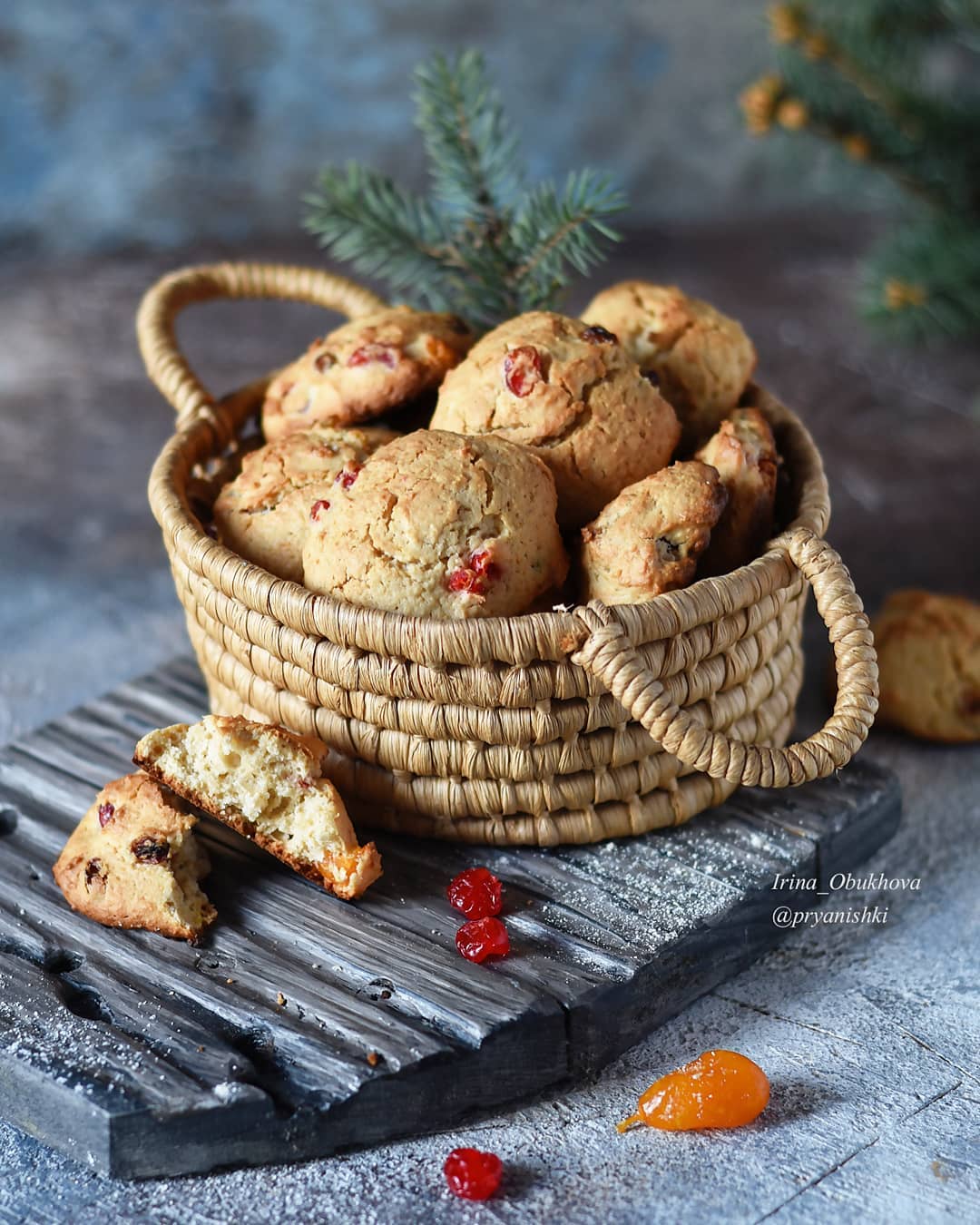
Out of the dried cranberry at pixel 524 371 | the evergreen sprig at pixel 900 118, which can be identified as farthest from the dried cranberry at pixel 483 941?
the evergreen sprig at pixel 900 118

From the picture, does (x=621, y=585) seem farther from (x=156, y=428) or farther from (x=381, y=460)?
(x=156, y=428)

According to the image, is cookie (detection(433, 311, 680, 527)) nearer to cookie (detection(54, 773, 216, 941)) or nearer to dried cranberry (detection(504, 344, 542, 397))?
dried cranberry (detection(504, 344, 542, 397))

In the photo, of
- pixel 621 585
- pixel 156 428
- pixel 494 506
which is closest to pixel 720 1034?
pixel 621 585

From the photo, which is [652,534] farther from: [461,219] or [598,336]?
[461,219]

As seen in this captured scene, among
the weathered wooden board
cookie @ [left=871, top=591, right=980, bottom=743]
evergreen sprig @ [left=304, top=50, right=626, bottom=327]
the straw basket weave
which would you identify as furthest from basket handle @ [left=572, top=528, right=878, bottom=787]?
evergreen sprig @ [left=304, top=50, right=626, bottom=327]

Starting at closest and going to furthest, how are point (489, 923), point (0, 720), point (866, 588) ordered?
point (489, 923) → point (0, 720) → point (866, 588)

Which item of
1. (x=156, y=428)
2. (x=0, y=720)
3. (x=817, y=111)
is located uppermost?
(x=817, y=111)
